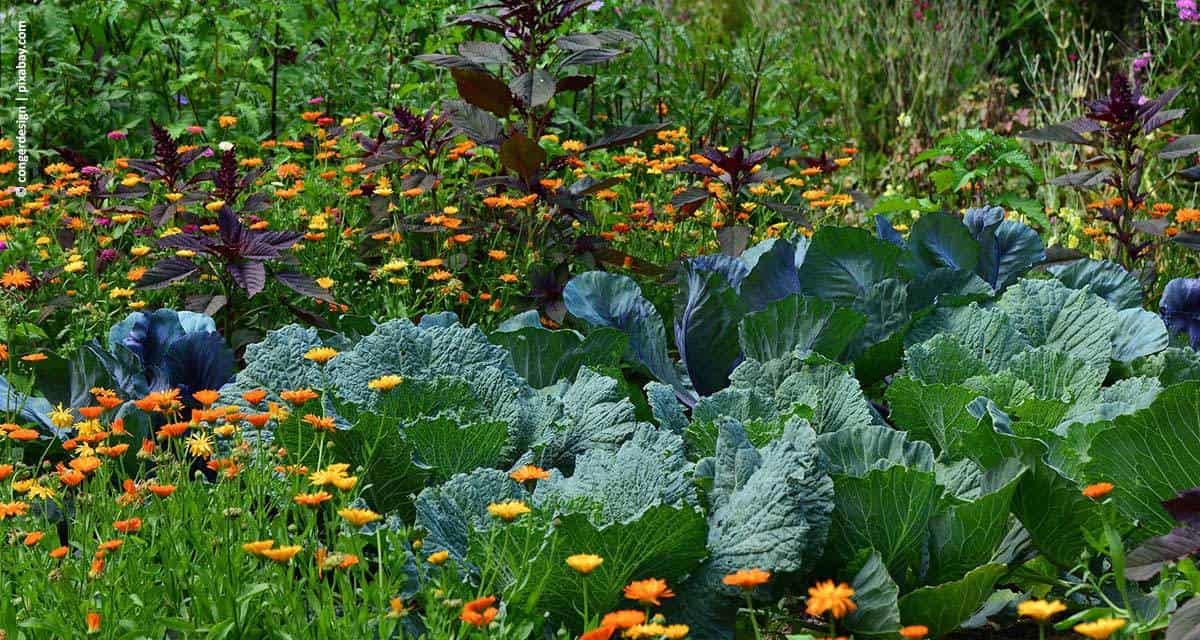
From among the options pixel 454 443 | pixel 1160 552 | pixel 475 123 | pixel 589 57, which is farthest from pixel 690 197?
pixel 1160 552

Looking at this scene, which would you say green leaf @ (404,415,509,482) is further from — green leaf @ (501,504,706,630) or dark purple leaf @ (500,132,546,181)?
dark purple leaf @ (500,132,546,181)

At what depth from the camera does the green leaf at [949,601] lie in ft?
6.26

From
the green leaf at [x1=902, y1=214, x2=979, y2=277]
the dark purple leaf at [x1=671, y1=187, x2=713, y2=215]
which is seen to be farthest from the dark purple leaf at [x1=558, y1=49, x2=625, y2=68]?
the green leaf at [x1=902, y1=214, x2=979, y2=277]

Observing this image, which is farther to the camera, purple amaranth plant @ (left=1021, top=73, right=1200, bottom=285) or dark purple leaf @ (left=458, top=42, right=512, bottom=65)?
dark purple leaf @ (left=458, top=42, right=512, bottom=65)

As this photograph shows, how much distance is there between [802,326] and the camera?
8.50 feet

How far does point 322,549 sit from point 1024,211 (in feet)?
11.1

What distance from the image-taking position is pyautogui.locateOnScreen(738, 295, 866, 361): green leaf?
2572 millimetres

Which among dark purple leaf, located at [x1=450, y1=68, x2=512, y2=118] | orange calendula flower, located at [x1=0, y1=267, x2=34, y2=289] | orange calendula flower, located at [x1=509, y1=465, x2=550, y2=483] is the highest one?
dark purple leaf, located at [x1=450, y1=68, x2=512, y2=118]

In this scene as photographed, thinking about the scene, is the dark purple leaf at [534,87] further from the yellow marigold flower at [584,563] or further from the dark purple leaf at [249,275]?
the yellow marigold flower at [584,563]

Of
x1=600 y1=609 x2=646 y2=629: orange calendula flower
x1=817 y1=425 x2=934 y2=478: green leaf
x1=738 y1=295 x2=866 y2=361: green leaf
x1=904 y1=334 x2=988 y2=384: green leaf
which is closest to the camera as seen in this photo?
x1=600 y1=609 x2=646 y2=629: orange calendula flower

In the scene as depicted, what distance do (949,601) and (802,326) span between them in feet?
2.59

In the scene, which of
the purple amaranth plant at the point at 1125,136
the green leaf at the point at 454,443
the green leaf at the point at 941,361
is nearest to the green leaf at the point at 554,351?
the green leaf at the point at 454,443

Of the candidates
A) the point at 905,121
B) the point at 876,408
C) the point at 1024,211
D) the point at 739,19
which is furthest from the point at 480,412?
the point at 739,19

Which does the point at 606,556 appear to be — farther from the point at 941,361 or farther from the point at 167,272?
the point at 167,272
